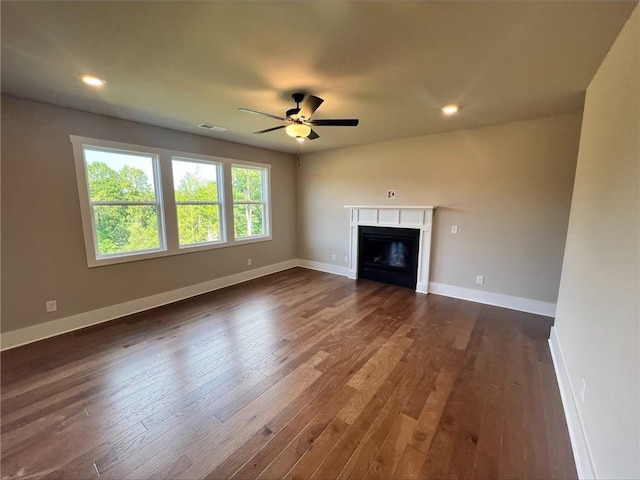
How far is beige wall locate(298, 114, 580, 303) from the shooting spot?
3.30 meters

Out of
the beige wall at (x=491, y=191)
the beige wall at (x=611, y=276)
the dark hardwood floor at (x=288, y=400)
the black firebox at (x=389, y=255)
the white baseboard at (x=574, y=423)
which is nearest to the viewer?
the beige wall at (x=611, y=276)

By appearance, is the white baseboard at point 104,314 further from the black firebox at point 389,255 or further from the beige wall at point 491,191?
the beige wall at point 491,191

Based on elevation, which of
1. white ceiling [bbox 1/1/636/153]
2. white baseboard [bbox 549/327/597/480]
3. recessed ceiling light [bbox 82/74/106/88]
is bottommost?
white baseboard [bbox 549/327/597/480]

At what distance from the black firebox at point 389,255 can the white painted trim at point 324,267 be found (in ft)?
1.38

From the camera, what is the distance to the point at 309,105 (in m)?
2.32

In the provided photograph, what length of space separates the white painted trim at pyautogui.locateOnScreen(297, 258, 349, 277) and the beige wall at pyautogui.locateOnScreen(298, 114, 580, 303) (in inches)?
57.7

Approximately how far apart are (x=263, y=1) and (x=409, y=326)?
3244 mm

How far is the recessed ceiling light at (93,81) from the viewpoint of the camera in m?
2.21

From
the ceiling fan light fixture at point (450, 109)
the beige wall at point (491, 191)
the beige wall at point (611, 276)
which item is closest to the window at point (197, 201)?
the beige wall at point (491, 191)

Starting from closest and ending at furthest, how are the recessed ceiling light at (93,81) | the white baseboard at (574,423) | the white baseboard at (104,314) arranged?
the white baseboard at (574,423)
the recessed ceiling light at (93,81)
the white baseboard at (104,314)

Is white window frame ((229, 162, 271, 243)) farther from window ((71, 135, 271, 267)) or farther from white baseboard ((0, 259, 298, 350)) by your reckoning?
white baseboard ((0, 259, 298, 350))

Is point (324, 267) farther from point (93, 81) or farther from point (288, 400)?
point (93, 81)

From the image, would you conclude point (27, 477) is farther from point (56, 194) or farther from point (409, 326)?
point (409, 326)

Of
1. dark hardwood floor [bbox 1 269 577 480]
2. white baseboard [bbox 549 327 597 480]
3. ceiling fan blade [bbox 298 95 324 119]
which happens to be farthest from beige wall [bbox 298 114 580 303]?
ceiling fan blade [bbox 298 95 324 119]
